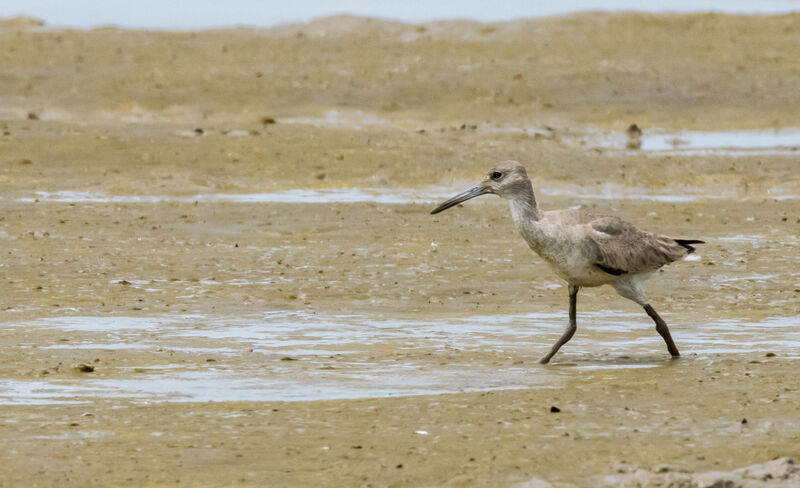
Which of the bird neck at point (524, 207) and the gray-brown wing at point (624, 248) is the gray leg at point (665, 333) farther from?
the bird neck at point (524, 207)

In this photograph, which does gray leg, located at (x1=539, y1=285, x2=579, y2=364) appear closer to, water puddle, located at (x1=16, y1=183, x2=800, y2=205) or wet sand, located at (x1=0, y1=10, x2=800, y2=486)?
wet sand, located at (x1=0, y1=10, x2=800, y2=486)

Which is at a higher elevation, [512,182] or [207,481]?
[512,182]

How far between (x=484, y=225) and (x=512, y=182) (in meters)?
5.66

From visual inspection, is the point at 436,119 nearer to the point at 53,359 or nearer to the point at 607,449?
the point at 53,359

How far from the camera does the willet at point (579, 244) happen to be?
27.7 feet

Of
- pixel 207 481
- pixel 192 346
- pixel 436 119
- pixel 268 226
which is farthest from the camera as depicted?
pixel 436 119

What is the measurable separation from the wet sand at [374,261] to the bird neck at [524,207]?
31.7 inches

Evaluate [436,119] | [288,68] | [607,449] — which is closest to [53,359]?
[607,449]

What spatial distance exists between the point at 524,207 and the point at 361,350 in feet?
4.15

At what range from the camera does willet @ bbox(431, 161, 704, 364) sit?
8445 millimetres

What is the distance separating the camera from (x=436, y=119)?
72.4ft

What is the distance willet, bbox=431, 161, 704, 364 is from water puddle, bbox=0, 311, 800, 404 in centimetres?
39

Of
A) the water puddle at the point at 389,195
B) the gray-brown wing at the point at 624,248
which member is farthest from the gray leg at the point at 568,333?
the water puddle at the point at 389,195

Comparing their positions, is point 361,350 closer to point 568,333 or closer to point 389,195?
point 568,333
